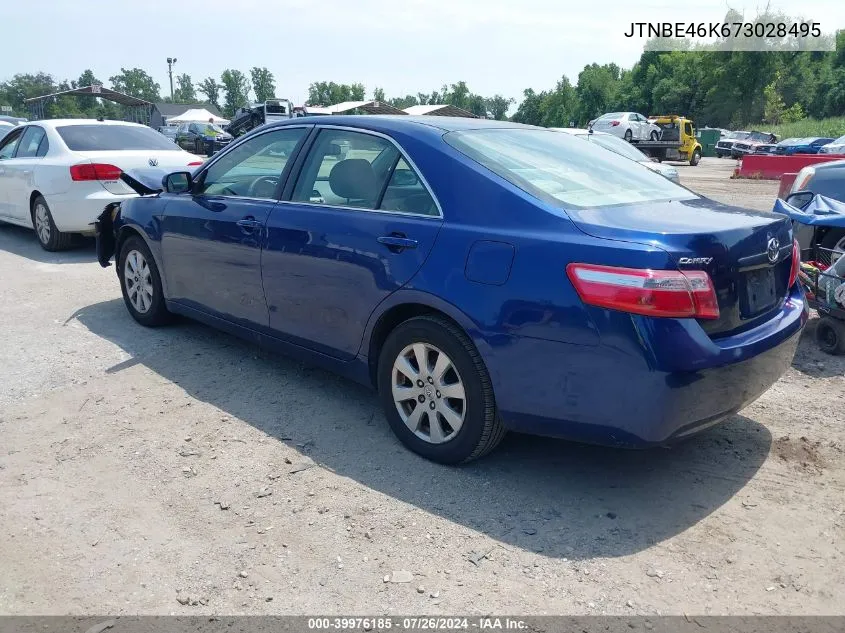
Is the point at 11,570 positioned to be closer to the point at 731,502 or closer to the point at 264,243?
the point at 264,243

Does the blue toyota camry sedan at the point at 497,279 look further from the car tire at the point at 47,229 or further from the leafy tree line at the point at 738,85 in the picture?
the leafy tree line at the point at 738,85

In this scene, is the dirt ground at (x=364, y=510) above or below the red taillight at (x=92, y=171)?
below

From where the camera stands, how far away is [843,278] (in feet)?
16.9

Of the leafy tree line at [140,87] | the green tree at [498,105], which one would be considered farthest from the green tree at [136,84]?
the green tree at [498,105]

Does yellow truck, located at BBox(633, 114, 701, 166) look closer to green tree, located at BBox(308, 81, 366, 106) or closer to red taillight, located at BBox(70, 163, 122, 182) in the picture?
red taillight, located at BBox(70, 163, 122, 182)

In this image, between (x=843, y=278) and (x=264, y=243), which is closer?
(x=264, y=243)

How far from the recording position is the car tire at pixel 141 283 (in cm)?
556

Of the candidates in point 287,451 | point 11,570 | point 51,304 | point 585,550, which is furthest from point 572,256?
point 51,304

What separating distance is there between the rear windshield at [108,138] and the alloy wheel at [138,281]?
12.0ft

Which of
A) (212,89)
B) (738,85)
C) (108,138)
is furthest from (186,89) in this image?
(108,138)

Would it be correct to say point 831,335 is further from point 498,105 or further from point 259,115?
point 498,105

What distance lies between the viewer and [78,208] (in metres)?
8.49

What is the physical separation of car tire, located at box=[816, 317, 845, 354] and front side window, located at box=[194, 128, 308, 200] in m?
4.01

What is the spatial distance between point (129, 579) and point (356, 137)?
2550 millimetres
